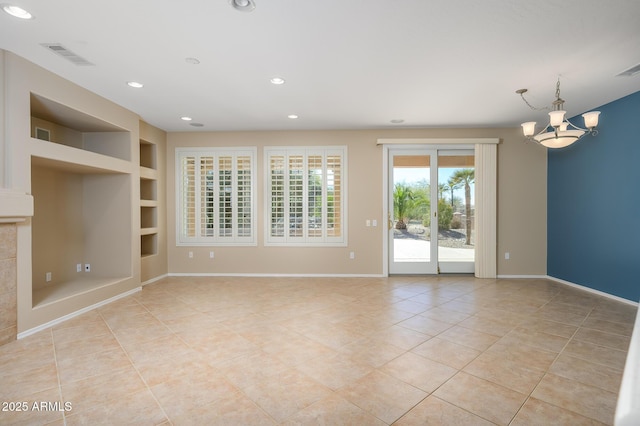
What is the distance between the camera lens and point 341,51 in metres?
2.91

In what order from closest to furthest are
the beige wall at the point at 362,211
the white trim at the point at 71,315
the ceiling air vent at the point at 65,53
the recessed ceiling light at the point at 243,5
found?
the recessed ceiling light at the point at 243,5 < the ceiling air vent at the point at 65,53 < the white trim at the point at 71,315 < the beige wall at the point at 362,211

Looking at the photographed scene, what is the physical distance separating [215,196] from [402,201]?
3635 millimetres

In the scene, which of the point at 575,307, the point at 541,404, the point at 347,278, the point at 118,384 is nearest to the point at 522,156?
the point at 575,307

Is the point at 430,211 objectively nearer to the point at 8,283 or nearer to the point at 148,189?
the point at 148,189

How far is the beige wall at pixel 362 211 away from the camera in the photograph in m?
5.58

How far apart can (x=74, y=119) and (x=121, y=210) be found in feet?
4.54

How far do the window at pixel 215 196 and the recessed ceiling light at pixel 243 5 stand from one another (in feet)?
11.7

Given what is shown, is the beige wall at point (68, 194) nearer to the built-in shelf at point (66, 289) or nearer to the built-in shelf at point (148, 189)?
the built-in shelf at point (66, 289)

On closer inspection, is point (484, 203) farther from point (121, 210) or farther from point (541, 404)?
point (121, 210)

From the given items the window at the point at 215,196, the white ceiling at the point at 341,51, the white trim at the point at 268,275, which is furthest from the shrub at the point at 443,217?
the window at the point at 215,196

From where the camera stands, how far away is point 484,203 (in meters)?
5.55

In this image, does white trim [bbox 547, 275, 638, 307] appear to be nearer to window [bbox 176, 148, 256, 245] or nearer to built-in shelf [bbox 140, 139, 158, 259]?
window [bbox 176, 148, 256, 245]

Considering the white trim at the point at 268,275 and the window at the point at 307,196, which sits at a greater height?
the window at the point at 307,196

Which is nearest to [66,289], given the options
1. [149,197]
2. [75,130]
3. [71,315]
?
[71,315]
